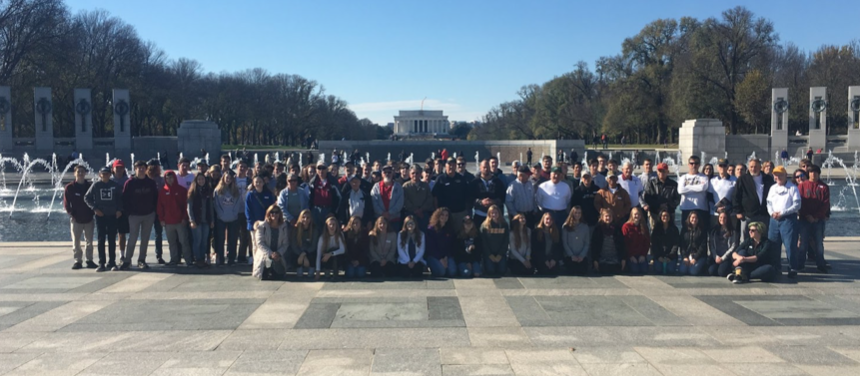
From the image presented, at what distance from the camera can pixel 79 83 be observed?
172 feet

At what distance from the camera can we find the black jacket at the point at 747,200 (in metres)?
10.2

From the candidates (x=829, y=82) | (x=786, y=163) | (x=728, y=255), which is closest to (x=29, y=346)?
A: (x=728, y=255)

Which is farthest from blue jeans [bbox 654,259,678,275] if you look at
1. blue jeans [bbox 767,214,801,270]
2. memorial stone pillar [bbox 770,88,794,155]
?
memorial stone pillar [bbox 770,88,794,155]

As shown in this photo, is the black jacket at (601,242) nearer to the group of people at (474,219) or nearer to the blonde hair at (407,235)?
the group of people at (474,219)

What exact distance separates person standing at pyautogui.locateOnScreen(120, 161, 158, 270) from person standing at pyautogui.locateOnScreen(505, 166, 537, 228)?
19.3ft

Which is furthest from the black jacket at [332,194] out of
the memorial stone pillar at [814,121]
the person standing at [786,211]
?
the memorial stone pillar at [814,121]

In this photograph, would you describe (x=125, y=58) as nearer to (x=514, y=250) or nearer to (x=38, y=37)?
(x=38, y=37)

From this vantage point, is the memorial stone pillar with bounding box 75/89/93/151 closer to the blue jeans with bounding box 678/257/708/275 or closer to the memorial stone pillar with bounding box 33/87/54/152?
the memorial stone pillar with bounding box 33/87/54/152

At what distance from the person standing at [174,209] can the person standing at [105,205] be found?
652 mm

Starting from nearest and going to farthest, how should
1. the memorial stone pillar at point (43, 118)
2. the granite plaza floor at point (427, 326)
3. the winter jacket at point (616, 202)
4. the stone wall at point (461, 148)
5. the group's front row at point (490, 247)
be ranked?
the granite plaza floor at point (427, 326) → the group's front row at point (490, 247) → the winter jacket at point (616, 202) → the memorial stone pillar at point (43, 118) → the stone wall at point (461, 148)

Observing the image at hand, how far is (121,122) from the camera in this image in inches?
1880

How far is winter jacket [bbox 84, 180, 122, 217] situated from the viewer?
1049 cm

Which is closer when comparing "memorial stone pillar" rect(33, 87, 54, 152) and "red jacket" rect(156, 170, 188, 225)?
"red jacket" rect(156, 170, 188, 225)

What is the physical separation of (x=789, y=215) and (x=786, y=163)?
38.7m
